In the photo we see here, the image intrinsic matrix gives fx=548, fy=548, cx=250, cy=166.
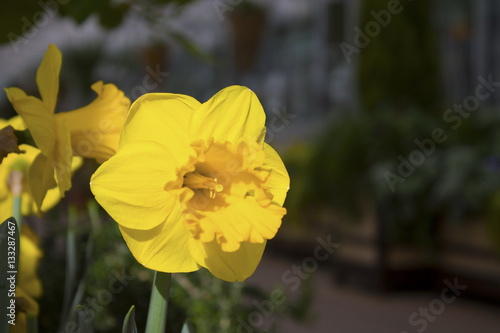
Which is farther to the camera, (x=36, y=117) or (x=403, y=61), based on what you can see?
(x=403, y=61)

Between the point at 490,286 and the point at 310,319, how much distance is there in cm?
267

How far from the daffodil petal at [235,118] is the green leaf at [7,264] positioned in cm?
10

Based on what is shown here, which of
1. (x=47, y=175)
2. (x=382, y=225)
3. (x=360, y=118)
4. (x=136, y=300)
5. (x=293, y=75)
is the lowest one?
(x=293, y=75)

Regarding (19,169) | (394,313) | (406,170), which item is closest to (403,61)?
(406,170)

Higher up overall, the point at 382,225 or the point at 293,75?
the point at 382,225

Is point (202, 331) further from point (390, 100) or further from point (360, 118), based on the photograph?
point (390, 100)

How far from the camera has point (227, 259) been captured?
27cm

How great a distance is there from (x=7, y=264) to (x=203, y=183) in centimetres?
10

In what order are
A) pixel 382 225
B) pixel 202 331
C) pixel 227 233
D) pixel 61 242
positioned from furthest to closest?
pixel 382 225, pixel 61 242, pixel 202 331, pixel 227 233

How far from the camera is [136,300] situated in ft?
1.90

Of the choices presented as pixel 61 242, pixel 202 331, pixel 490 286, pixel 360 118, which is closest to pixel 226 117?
pixel 202 331

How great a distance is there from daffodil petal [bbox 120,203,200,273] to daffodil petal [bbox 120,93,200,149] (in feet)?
0.12

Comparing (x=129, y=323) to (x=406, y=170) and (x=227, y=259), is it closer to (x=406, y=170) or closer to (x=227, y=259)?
(x=227, y=259)

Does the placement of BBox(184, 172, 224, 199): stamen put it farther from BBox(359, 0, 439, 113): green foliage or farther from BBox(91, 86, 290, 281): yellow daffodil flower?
BBox(359, 0, 439, 113): green foliage
